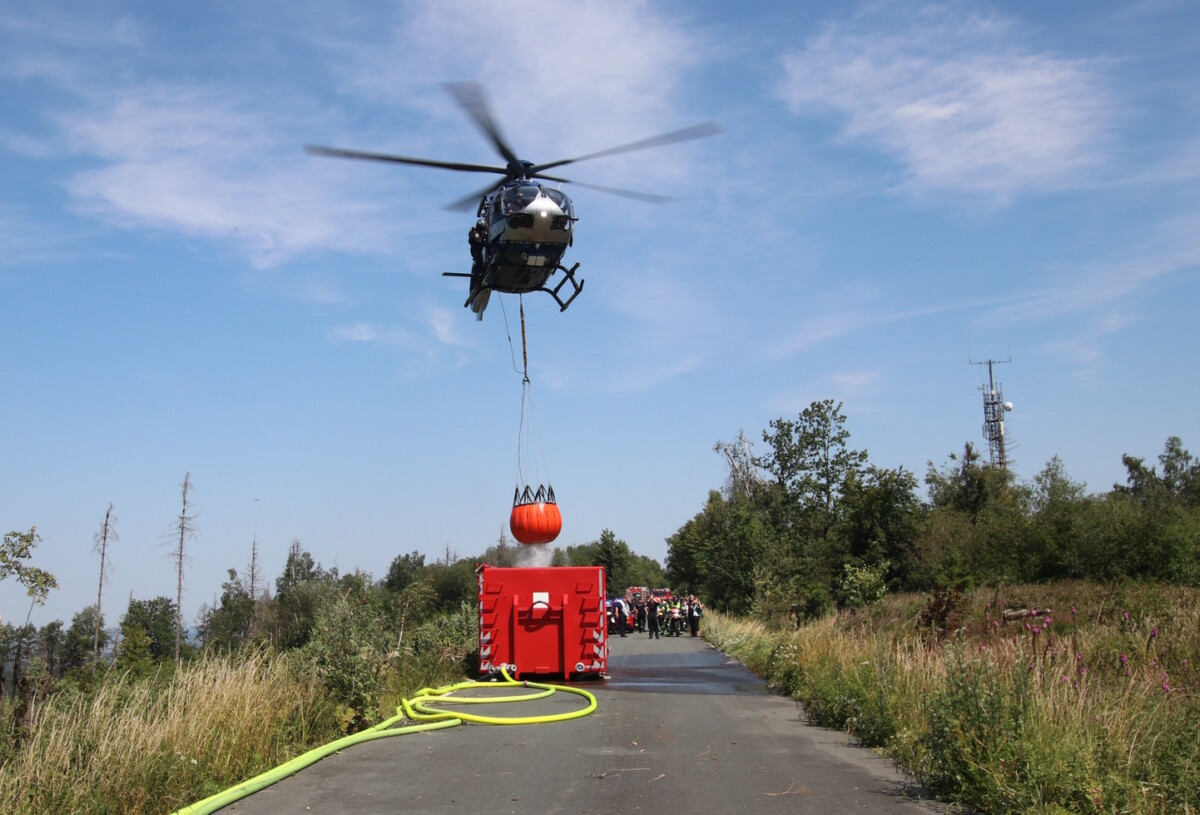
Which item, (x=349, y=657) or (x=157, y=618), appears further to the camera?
(x=157, y=618)

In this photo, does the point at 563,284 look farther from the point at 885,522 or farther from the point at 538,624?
the point at 885,522

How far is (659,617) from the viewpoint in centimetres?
4106

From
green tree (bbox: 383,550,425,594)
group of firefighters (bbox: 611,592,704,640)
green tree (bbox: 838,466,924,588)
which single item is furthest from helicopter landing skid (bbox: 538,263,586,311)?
green tree (bbox: 383,550,425,594)

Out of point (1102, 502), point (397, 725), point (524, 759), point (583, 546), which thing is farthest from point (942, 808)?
point (583, 546)

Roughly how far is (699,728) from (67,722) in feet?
22.9

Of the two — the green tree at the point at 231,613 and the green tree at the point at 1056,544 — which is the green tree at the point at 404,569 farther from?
the green tree at the point at 1056,544

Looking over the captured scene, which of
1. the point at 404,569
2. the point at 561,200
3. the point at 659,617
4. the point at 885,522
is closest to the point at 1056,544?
the point at 659,617

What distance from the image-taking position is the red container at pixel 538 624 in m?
18.6

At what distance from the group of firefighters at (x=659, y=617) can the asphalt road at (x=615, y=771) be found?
23.6 m

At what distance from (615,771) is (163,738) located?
3.93m

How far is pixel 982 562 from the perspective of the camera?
42938 mm

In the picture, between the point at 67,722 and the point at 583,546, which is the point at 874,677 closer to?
the point at 67,722

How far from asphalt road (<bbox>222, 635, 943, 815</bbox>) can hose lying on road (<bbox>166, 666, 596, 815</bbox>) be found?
9 centimetres

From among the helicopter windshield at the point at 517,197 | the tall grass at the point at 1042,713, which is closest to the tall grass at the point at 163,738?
the tall grass at the point at 1042,713
